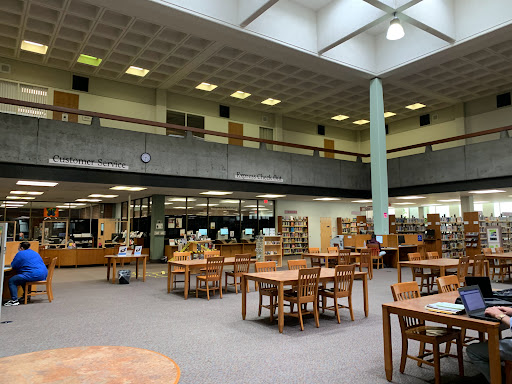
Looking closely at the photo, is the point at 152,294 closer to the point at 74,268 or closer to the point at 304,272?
the point at 304,272

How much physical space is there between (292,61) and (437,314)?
969cm

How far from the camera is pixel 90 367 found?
1.99 meters

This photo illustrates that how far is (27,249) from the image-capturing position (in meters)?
7.65

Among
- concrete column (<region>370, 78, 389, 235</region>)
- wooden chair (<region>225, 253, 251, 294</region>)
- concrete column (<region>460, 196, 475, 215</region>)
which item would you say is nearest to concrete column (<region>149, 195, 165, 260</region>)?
wooden chair (<region>225, 253, 251, 294</region>)

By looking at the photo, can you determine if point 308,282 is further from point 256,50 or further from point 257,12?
point 256,50

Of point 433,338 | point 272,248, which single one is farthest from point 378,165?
point 433,338

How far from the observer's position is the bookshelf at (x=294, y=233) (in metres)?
18.8

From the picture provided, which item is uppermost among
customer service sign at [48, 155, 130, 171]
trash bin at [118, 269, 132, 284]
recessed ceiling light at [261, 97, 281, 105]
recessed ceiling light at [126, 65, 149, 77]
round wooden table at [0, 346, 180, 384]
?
recessed ceiling light at [126, 65, 149, 77]

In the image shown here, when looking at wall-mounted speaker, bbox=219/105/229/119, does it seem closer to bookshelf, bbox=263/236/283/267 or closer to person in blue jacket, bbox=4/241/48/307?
bookshelf, bbox=263/236/283/267

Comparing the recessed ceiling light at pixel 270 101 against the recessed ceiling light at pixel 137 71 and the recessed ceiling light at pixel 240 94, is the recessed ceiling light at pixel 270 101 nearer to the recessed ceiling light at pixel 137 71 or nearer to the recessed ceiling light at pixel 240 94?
the recessed ceiling light at pixel 240 94

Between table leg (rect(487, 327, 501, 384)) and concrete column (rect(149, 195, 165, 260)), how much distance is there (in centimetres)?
1393

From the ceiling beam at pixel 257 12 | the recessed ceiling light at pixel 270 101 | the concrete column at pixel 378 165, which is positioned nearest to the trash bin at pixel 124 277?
the ceiling beam at pixel 257 12

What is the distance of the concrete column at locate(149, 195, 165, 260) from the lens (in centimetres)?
1545

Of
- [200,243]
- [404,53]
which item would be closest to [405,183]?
[404,53]
